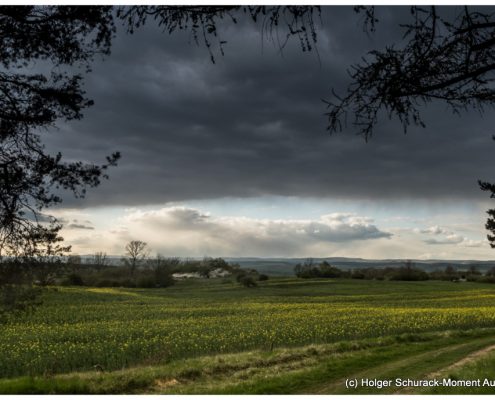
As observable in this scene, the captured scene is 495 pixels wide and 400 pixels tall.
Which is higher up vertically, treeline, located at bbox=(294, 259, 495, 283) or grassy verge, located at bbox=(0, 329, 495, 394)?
grassy verge, located at bbox=(0, 329, 495, 394)

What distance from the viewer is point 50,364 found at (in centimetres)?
1681

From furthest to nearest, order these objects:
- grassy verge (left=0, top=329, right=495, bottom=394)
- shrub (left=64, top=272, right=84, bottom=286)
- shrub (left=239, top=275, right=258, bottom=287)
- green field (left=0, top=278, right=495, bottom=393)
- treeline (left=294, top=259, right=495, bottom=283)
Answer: treeline (left=294, top=259, right=495, bottom=283)
shrub (left=239, top=275, right=258, bottom=287)
shrub (left=64, top=272, right=84, bottom=286)
green field (left=0, top=278, right=495, bottom=393)
grassy verge (left=0, top=329, right=495, bottom=394)

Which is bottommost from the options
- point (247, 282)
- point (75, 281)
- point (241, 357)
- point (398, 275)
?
point (247, 282)

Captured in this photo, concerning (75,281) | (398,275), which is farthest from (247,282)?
(398,275)

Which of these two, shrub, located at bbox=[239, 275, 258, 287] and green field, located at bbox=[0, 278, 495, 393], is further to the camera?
shrub, located at bbox=[239, 275, 258, 287]

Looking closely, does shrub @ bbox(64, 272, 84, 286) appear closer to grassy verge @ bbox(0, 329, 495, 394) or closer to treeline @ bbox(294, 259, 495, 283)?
treeline @ bbox(294, 259, 495, 283)

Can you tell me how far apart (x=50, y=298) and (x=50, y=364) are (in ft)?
143

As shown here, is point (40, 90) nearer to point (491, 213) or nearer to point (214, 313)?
point (214, 313)

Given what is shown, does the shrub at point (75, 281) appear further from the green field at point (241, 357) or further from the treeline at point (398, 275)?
the green field at point (241, 357)

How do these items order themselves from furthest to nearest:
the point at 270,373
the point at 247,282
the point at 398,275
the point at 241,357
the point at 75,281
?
the point at 398,275 → the point at 247,282 → the point at 75,281 → the point at 241,357 → the point at 270,373

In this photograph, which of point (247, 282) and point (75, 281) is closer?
point (75, 281)

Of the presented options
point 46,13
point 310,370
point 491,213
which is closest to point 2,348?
point 310,370

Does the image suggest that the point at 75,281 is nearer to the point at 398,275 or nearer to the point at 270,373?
the point at 398,275

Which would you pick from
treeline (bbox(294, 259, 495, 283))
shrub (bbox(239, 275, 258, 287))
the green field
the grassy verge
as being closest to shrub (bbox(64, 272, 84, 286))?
shrub (bbox(239, 275, 258, 287))
